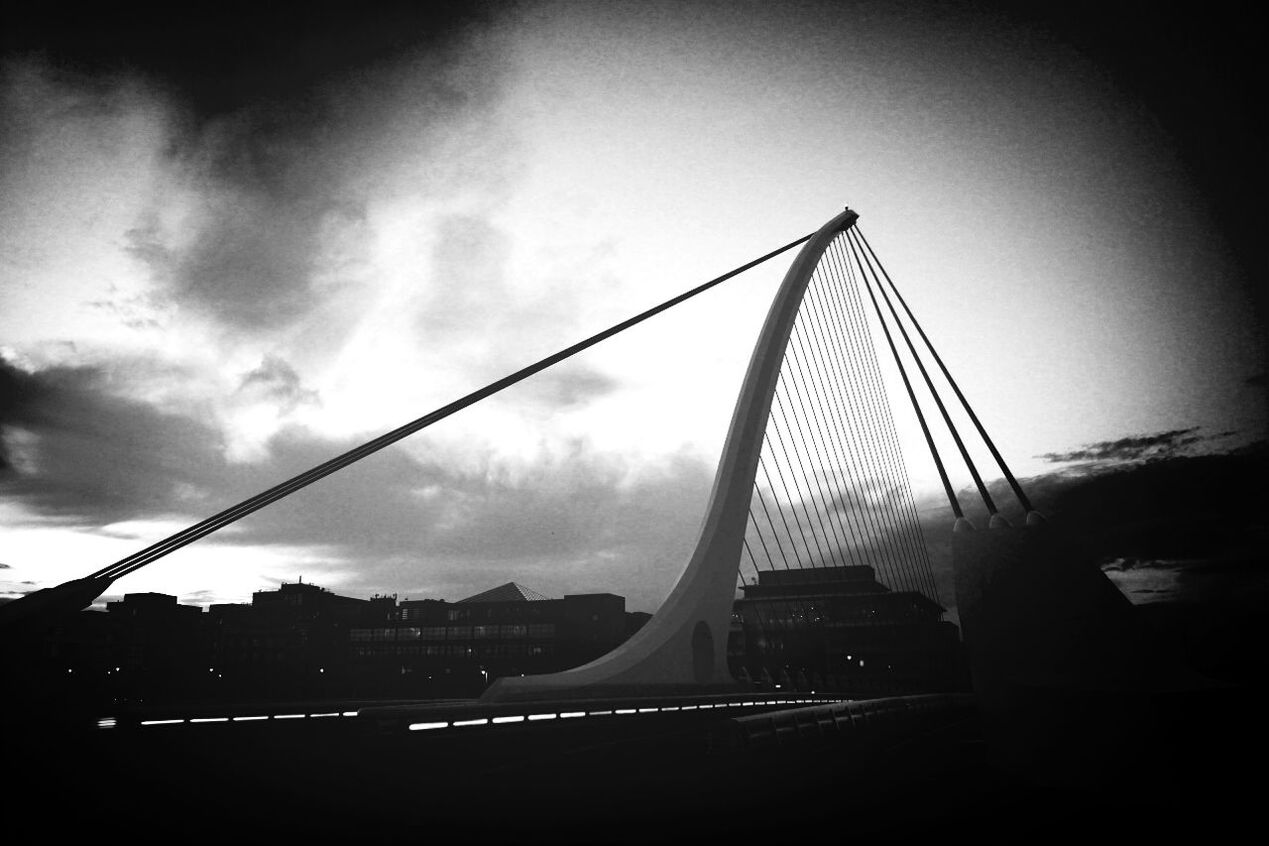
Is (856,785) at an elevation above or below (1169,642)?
below

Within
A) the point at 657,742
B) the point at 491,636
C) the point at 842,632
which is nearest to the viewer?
the point at 657,742

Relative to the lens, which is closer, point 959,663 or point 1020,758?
point 1020,758

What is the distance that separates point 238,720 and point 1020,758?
16286 millimetres

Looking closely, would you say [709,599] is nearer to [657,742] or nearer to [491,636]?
[657,742]

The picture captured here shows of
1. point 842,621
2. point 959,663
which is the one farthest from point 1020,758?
point 959,663

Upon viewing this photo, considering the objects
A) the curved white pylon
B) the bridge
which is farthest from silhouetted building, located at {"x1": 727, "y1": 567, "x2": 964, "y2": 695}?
the bridge

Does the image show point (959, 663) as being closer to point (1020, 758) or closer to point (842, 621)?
point (842, 621)

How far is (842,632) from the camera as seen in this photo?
243 ft

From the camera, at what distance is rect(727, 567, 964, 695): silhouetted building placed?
70.6 meters

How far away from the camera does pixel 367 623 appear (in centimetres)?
8856

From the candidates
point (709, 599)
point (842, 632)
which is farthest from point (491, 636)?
point (709, 599)

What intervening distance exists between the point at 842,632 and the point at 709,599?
57.4 m

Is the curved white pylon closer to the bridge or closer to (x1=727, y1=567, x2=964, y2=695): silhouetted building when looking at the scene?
the bridge

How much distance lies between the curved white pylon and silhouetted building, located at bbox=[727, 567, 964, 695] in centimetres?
4259
